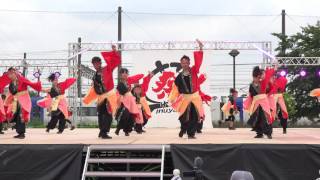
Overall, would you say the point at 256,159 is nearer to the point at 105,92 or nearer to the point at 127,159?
the point at 127,159

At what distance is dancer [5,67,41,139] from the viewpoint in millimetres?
9164

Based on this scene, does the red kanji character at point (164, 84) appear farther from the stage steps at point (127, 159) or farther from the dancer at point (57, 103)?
the stage steps at point (127, 159)

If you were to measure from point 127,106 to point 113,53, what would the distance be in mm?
1545

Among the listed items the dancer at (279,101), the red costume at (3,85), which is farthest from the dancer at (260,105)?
the red costume at (3,85)

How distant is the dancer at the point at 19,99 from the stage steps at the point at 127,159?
202 cm

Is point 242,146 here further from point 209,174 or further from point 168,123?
point 168,123

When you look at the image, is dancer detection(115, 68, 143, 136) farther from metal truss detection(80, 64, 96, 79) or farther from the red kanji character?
metal truss detection(80, 64, 96, 79)

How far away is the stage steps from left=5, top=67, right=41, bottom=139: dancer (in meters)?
2.02

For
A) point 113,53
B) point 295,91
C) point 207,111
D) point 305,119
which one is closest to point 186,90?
point 113,53

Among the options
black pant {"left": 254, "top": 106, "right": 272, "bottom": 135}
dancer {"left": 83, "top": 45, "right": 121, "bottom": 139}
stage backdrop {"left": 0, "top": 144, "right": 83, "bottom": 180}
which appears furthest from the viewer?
black pant {"left": 254, "top": 106, "right": 272, "bottom": 135}

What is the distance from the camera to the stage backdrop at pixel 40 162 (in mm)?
7234

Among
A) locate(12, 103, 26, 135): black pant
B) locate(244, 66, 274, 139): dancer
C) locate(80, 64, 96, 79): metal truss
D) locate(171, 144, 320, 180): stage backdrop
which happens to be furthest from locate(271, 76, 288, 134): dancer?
locate(80, 64, 96, 79): metal truss

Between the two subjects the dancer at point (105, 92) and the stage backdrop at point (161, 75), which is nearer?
the dancer at point (105, 92)

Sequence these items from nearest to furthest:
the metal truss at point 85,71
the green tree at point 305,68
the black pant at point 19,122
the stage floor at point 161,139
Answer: the stage floor at point 161,139, the black pant at point 19,122, the metal truss at point 85,71, the green tree at point 305,68
